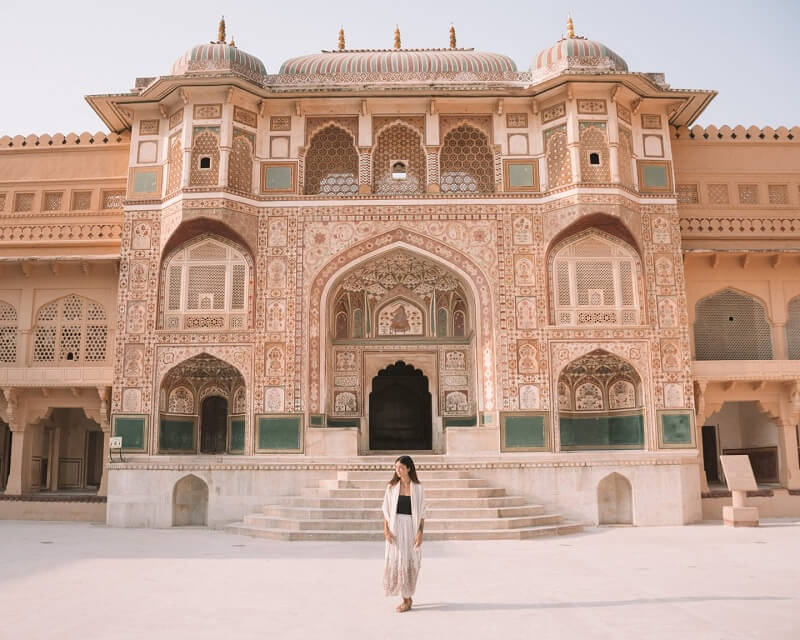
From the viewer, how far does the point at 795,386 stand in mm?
15383

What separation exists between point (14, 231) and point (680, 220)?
46.4 feet

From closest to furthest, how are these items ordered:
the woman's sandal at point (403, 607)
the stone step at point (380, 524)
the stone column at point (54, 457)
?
the woman's sandal at point (403, 607)
the stone step at point (380, 524)
the stone column at point (54, 457)

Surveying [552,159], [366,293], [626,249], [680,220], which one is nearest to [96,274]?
[366,293]

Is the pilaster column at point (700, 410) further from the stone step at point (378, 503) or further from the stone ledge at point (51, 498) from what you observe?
the stone ledge at point (51, 498)

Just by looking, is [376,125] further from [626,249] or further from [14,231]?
[14,231]

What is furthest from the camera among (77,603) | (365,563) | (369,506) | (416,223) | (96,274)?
(96,274)

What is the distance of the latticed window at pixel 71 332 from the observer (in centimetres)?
1622

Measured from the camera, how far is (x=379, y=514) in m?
12.1

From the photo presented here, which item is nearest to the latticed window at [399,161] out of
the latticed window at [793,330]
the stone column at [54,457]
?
the latticed window at [793,330]

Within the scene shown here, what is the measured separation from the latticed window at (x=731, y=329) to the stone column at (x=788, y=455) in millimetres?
1430

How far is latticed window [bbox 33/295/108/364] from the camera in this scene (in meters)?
16.2

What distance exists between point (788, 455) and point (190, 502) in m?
11.6

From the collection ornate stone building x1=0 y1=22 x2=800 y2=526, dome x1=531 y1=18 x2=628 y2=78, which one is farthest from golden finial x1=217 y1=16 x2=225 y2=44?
dome x1=531 y1=18 x2=628 y2=78

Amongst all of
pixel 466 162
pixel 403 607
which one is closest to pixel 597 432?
pixel 466 162
